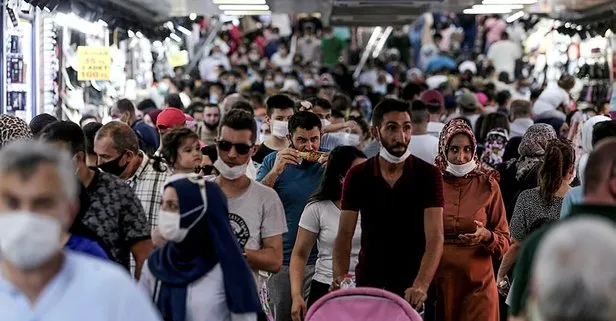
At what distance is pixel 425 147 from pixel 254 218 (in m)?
4.69

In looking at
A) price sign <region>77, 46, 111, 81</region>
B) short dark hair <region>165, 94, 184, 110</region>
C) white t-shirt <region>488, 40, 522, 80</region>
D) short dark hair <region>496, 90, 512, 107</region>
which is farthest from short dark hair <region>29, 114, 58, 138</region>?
white t-shirt <region>488, 40, 522, 80</region>

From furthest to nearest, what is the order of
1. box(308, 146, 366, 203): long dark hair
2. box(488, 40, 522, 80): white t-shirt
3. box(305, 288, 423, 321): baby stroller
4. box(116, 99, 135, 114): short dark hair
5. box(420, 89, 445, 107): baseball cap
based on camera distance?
box(488, 40, 522, 80): white t-shirt → box(420, 89, 445, 107): baseball cap → box(116, 99, 135, 114): short dark hair → box(308, 146, 366, 203): long dark hair → box(305, 288, 423, 321): baby stroller

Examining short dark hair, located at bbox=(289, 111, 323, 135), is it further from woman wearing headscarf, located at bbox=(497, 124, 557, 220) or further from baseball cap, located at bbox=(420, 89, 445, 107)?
baseball cap, located at bbox=(420, 89, 445, 107)

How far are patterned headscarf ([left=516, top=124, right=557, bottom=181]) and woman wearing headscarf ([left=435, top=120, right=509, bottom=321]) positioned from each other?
5.70 ft

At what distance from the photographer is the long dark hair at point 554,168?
828cm

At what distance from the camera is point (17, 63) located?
12820mm

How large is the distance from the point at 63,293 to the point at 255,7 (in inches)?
544

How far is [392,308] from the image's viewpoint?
6.63 metres

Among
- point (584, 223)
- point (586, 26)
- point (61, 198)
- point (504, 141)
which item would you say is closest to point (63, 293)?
point (61, 198)

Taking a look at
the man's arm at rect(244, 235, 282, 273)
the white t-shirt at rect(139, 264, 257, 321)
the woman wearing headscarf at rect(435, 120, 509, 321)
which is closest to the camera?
the white t-shirt at rect(139, 264, 257, 321)

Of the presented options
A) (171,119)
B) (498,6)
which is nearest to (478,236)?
(171,119)

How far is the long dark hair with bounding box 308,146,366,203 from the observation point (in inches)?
325

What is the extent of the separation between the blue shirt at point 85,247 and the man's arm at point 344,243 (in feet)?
6.95

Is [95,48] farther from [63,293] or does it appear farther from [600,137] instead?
[63,293]
